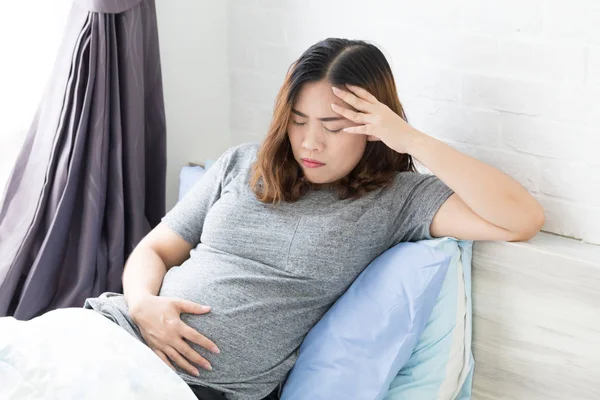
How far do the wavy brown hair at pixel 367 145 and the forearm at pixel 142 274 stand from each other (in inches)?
11.1

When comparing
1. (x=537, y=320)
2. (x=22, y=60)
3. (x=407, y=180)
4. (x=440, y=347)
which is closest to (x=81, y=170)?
(x=22, y=60)

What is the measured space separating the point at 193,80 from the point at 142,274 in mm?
860

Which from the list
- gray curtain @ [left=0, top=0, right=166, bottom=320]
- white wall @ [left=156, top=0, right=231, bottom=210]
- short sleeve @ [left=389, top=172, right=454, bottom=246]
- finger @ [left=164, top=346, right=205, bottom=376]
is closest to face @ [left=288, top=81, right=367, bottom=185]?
short sleeve @ [left=389, top=172, right=454, bottom=246]

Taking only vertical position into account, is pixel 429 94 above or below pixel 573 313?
above

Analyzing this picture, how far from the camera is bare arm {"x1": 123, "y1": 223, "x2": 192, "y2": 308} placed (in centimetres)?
167

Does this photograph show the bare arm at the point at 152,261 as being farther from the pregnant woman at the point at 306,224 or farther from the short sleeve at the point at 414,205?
the short sleeve at the point at 414,205

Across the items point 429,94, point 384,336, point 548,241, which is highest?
point 429,94

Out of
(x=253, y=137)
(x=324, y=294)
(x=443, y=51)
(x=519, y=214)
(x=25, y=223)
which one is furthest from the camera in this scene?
(x=253, y=137)

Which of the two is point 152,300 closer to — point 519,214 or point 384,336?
point 384,336

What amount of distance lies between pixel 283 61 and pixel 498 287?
95cm

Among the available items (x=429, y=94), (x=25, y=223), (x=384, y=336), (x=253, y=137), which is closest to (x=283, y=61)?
(x=253, y=137)

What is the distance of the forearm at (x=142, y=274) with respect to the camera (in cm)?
166

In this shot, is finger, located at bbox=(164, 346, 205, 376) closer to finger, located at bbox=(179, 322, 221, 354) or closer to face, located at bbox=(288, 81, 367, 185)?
finger, located at bbox=(179, 322, 221, 354)

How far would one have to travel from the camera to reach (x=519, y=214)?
1519 mm
